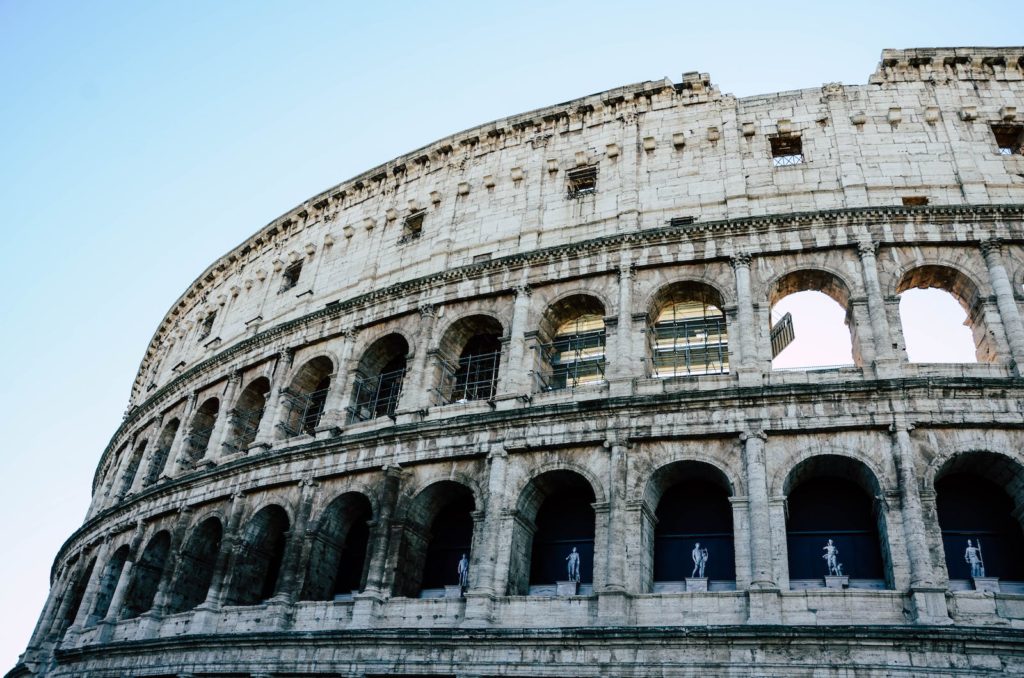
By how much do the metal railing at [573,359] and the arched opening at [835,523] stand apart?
226 inches

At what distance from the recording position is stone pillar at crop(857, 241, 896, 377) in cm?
1599

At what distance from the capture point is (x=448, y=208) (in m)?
23.8

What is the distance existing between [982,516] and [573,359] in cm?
955

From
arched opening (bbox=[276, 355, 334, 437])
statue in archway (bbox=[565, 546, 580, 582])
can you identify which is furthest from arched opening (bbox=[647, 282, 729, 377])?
arched opening (bbox=[276, 355, 334, 437])

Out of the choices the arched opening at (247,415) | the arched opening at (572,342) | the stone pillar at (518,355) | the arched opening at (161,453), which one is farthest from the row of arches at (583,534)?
the arched opening at (161,453)

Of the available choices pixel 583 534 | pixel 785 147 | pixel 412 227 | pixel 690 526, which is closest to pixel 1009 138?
pixel 785 147

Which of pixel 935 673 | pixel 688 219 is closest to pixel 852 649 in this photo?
pixel 935 673

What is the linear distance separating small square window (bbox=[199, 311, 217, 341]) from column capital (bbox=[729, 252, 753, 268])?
68.7 ft

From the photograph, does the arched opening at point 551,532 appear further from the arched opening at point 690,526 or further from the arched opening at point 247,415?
the arched opening at point 247,415

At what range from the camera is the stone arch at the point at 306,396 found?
74.2ft

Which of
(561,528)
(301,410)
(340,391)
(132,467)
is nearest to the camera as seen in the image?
(561,528)

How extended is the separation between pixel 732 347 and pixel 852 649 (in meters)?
6.56

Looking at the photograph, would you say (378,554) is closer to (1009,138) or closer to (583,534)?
(583,534)

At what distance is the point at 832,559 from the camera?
1497cm
